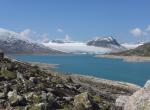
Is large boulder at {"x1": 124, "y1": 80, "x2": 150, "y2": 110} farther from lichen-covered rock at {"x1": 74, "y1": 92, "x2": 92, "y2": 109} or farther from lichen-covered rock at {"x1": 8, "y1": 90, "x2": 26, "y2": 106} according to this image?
lichen-covered rock at {"x1": 8, "y1": 90, "x2": 26, "y2": 106}

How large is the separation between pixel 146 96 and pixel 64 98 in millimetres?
8914

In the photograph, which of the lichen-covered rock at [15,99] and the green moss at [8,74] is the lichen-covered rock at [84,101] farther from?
the green moss at [8,74]

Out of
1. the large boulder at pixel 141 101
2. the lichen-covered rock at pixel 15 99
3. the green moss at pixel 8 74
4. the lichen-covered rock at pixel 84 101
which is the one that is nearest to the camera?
the large boulder at pixel 141 101

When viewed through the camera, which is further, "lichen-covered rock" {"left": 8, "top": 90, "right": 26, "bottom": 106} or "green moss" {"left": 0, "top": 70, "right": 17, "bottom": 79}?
"green moss" {"left": 0, "top": 70, "right": 17, "bottom": 79}

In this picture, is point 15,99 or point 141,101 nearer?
point 141,101

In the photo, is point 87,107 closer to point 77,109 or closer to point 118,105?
point 77,109

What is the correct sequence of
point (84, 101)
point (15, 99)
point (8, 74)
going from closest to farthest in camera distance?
point (84, 101) → point (15, 99) → point (8, 74)

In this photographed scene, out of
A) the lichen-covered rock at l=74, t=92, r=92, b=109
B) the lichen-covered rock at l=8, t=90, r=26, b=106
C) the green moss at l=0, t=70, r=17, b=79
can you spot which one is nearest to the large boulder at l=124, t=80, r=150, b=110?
the lichen-covered rock at l=74, t=92, r=92, b=109

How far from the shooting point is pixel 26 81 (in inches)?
943

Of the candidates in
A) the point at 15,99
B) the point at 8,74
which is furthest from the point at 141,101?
the point at 8,74

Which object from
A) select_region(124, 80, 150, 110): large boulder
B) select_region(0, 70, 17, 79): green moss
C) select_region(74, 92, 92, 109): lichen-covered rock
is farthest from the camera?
select_region(0, 70, 17, 79): green moss

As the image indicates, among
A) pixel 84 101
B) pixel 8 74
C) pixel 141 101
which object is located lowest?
pixel 84 101

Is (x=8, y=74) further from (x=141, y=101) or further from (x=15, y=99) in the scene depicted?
(x=141, y=101)

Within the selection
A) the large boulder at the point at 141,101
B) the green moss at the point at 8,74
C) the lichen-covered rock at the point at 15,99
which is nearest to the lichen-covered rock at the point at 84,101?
the lichen-covered rock at the point at 15,99
